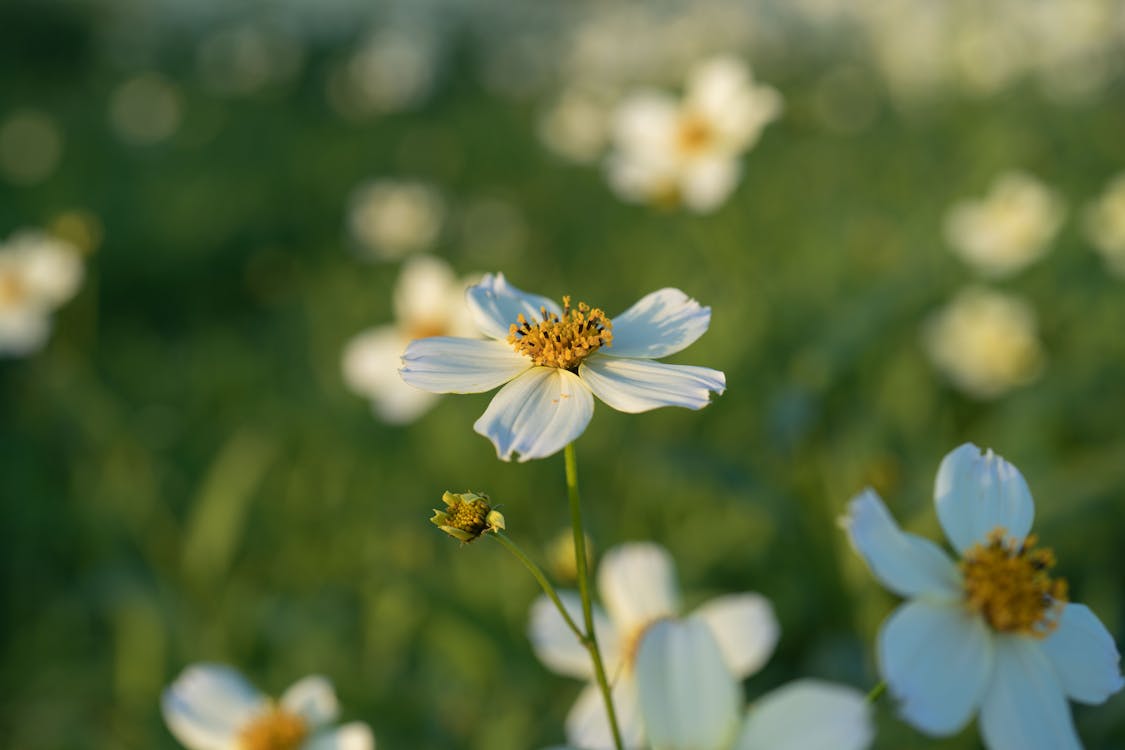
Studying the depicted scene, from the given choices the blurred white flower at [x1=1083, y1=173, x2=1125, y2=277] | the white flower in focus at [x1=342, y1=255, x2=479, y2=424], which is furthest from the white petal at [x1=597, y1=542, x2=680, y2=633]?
the blurred white flower at [x1=1083, y1=173, x2=1125, y2=277]

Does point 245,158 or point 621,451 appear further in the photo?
point 245,158

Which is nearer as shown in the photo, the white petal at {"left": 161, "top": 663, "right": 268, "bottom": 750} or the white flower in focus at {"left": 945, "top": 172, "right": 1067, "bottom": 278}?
the white petal at {"left": 161, "top": 663, "right": 268, "bottom": 750}

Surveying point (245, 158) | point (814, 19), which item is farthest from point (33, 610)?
point (814, 19)

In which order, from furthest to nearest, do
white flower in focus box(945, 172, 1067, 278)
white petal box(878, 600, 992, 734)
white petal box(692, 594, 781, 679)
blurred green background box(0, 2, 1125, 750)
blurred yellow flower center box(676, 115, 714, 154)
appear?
white flower in focus box(945, 172, 1067, 278) < blurred yellow flower center box(676, 115, 714, 154) < blurred green background box(0, 2, 1125, 750) < white petal box(692, 594, 781, 679) < white petal box(878, 600, 992, 734)

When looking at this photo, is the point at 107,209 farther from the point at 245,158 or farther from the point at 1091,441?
the point at 1091,441

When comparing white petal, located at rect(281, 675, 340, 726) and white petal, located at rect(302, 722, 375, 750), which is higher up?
white petal, located at rect(281, 675, 340, 726)

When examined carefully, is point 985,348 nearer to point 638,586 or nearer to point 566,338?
point 638,586

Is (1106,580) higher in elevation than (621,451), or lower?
lower

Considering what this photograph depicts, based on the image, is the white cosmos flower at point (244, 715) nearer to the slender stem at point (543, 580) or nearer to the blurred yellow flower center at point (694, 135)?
the slender stem at point (543, 580)

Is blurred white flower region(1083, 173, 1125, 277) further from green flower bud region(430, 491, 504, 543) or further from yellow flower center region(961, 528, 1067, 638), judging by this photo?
green flower bud region(430, 491, 504, 543)
